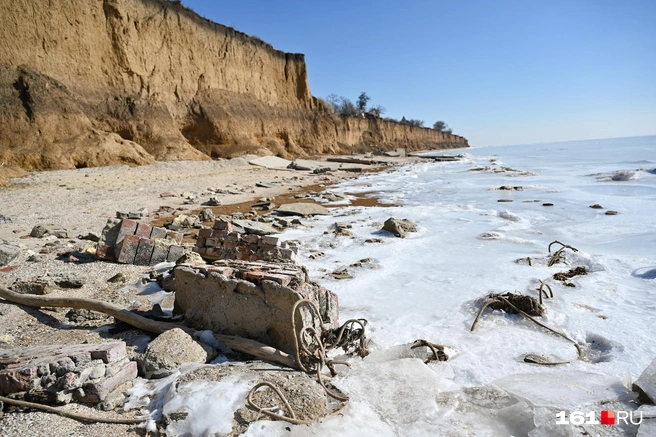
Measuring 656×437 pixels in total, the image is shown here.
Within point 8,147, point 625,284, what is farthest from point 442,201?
point 8,147

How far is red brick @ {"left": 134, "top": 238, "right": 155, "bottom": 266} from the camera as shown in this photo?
442 cm

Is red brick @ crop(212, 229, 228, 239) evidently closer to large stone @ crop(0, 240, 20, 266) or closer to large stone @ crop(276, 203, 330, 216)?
large stone @ crop(0, 240, 20, 266)

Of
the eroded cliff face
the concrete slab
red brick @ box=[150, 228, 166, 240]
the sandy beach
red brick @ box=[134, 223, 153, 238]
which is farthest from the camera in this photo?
the concrete slab

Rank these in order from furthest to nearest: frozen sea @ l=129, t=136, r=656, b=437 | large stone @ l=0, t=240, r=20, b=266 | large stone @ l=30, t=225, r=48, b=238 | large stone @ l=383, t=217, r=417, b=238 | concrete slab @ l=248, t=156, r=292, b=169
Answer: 1. concrete slab @ l=248, t=156, r=292, b=169
2. large stone @ l=383, t=217, r=417, b=238
3. large stone @ l=30, t=225, r=48, b=238
4. large stone @ l=0, t=240, r=20, b=266
5. frozen sea @ l=129, t=136, r=656, b=437

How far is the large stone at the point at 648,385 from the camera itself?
189cm

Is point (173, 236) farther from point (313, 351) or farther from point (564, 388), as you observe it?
point (564, 388)

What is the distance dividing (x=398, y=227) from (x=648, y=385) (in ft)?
14.6

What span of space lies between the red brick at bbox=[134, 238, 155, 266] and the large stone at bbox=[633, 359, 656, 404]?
4.53 metres

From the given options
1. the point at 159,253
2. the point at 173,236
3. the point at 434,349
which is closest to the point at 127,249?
the point at 159,253

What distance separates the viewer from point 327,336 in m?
2.73

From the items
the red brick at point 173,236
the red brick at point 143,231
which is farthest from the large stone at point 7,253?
the red brick at point 173,236

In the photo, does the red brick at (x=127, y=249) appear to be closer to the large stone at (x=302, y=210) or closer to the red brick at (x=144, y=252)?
the red brick at (x=144, y=252)

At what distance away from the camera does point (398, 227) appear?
629 cm

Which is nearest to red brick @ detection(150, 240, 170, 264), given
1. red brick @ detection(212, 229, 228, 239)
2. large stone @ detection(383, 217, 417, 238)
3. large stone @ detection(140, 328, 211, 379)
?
red brick @ detection(212, 229, 228, 239)
